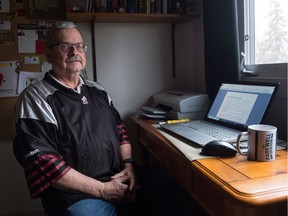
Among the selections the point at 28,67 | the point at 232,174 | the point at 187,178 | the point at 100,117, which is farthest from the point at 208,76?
the point at 28,67

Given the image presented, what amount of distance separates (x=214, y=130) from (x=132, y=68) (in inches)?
41.0

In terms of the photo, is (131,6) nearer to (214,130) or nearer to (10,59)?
(10,59)

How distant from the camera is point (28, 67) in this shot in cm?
196

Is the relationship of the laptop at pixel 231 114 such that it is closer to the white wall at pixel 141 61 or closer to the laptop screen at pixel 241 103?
the laptop screen at pixel 241 103

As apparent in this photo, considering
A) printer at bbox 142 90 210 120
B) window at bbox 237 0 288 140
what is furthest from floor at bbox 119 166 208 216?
window at bbox 237 0 288 140

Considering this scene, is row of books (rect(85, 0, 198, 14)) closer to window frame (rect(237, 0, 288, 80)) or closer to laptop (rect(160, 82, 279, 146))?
window frame (rect(237, 0, 288, 80))

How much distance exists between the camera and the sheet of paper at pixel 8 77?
6.33 ft

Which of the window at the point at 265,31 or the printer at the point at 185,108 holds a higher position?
the window at the point at 265,31

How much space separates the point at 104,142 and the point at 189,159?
534 millimetres

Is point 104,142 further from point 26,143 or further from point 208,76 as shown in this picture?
point 208,76

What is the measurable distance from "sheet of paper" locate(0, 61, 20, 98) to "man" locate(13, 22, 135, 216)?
64cm

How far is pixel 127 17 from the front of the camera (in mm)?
1941

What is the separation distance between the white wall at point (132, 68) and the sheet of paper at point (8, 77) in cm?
39

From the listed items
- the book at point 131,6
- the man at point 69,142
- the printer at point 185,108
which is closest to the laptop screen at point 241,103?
the printer at point 185,108
